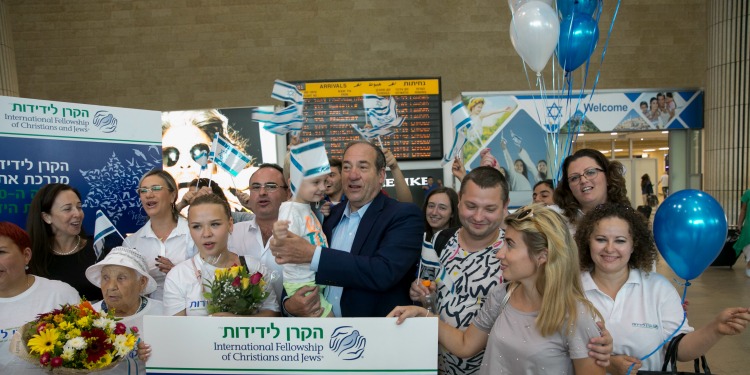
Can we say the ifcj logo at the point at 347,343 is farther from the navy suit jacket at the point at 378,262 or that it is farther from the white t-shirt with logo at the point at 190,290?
the white t-shirt with logo at the point at 190,290

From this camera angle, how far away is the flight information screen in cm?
697

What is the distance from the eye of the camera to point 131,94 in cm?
946

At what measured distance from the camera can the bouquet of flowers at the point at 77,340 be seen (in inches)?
66.7

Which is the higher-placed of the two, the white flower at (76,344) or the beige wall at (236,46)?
the beige wall at (236,46)

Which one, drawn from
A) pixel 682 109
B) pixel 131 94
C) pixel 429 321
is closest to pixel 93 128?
pixel 429 321

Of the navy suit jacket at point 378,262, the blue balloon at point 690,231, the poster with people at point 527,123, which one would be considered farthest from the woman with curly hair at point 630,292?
the poster with people at point 527,123

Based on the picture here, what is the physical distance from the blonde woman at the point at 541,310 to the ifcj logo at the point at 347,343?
0.16 m

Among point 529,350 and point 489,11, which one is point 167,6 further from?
point 529,350

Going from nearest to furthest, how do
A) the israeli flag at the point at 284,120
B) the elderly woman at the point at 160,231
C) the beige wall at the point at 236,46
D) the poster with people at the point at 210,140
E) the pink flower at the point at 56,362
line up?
the pink flower at the point at 56,362, the elderly woman at the point at 160,231, the israeli flag at the point at 284,120, the poster with people at the point at 210,140, the beige wall at the point at 236,46

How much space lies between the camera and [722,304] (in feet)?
19.1

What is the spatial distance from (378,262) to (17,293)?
161 cm

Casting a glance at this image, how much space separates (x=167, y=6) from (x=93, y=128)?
7.04m

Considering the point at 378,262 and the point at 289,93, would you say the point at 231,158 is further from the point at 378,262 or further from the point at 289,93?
the point at 378,262

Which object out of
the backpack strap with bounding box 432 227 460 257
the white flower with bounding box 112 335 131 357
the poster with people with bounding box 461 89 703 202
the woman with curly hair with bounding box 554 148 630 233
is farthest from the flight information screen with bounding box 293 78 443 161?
the white flower with bounding box 112 335 131 357
